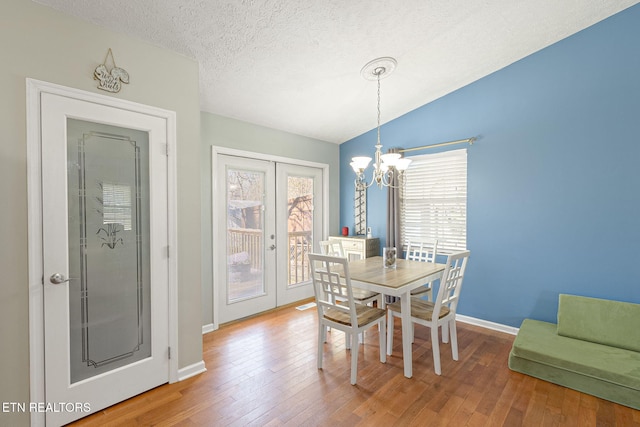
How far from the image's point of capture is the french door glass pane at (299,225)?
4.29 metres

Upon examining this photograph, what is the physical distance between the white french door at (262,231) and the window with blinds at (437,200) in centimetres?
139

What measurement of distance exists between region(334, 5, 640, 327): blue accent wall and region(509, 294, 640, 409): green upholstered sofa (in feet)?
0.84

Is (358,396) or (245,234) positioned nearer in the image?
(358,396)

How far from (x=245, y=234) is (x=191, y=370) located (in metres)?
1.66

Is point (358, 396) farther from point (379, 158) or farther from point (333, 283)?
point (379, 158)

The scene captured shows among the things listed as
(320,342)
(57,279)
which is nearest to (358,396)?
(320,342)

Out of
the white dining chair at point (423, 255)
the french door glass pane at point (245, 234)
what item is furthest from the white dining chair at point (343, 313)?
the french door glass pane at point (245, 234)

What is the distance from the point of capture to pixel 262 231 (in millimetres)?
3902

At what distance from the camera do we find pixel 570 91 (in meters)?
2.87

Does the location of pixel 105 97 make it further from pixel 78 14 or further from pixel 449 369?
pixel 449 369

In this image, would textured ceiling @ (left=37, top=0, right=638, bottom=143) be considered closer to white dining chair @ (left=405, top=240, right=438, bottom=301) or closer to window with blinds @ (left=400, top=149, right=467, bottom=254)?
window with blinds @ (left=400, top=149, right=467, bottom=254)

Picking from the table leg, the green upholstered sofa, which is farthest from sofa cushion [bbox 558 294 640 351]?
the table leg

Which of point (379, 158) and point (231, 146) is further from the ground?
point (231, 146)

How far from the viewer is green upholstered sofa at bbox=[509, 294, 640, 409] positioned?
6.85ft
